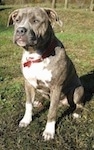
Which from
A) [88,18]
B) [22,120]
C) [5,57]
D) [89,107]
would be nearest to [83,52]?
[5,57]

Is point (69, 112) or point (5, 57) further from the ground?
point (69, 112)

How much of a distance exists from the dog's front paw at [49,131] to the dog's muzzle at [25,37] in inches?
41.4

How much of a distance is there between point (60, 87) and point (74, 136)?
0.63m

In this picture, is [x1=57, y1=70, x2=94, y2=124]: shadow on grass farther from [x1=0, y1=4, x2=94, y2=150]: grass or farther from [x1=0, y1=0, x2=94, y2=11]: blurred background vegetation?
[x1=0, y1=0, x2=94, y2=11]: blurred background vegetation

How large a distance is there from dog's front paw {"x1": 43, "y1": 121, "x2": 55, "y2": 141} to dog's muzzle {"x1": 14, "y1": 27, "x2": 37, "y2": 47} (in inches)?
41.4

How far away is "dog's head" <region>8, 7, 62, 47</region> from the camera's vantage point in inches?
162

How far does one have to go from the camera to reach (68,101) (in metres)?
5.22

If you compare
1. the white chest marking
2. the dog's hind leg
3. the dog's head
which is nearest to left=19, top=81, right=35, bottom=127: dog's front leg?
the white chest marking

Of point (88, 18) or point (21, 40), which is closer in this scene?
point (21, 40)

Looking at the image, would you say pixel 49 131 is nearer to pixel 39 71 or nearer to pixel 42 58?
pixel 39 71

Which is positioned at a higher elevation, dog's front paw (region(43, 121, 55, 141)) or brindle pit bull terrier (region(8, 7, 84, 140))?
brindle pit bull terrier (region(8, 7, 84, 140))

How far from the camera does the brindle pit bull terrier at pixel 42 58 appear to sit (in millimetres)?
4211

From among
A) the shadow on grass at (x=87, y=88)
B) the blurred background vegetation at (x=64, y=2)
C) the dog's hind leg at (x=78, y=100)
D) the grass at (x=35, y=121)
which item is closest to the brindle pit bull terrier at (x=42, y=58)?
the grass at (x=35, y=121)

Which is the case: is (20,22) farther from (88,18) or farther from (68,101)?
(88,18)
